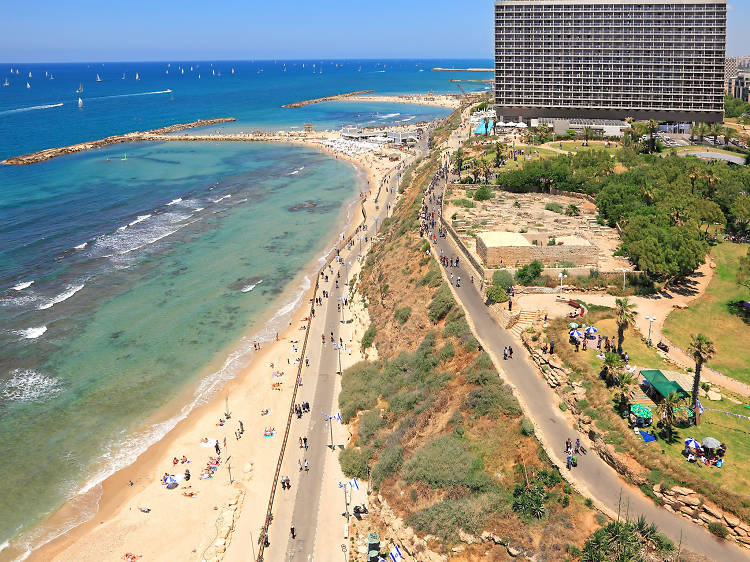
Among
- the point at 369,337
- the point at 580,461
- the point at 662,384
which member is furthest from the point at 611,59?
the point at 580,461

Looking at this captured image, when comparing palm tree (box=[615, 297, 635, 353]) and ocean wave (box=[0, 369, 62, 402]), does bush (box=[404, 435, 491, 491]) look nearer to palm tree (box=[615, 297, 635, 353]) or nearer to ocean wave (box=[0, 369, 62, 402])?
palm tree (box=[615, 297, 635, 353])

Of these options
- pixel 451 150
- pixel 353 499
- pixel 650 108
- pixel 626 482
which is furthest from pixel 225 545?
pixel 650 108

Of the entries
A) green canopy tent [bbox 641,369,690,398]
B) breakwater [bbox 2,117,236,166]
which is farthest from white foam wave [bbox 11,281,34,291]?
breakwater [bbox 2,117,236,166]

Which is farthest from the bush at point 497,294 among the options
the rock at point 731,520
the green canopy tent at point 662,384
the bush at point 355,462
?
the rock at point 731,520

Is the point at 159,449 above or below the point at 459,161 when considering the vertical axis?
below

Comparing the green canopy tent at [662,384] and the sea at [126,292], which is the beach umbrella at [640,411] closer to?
the green canopy tent at [662,384]

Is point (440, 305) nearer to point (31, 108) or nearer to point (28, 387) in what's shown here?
point (28, 387)
